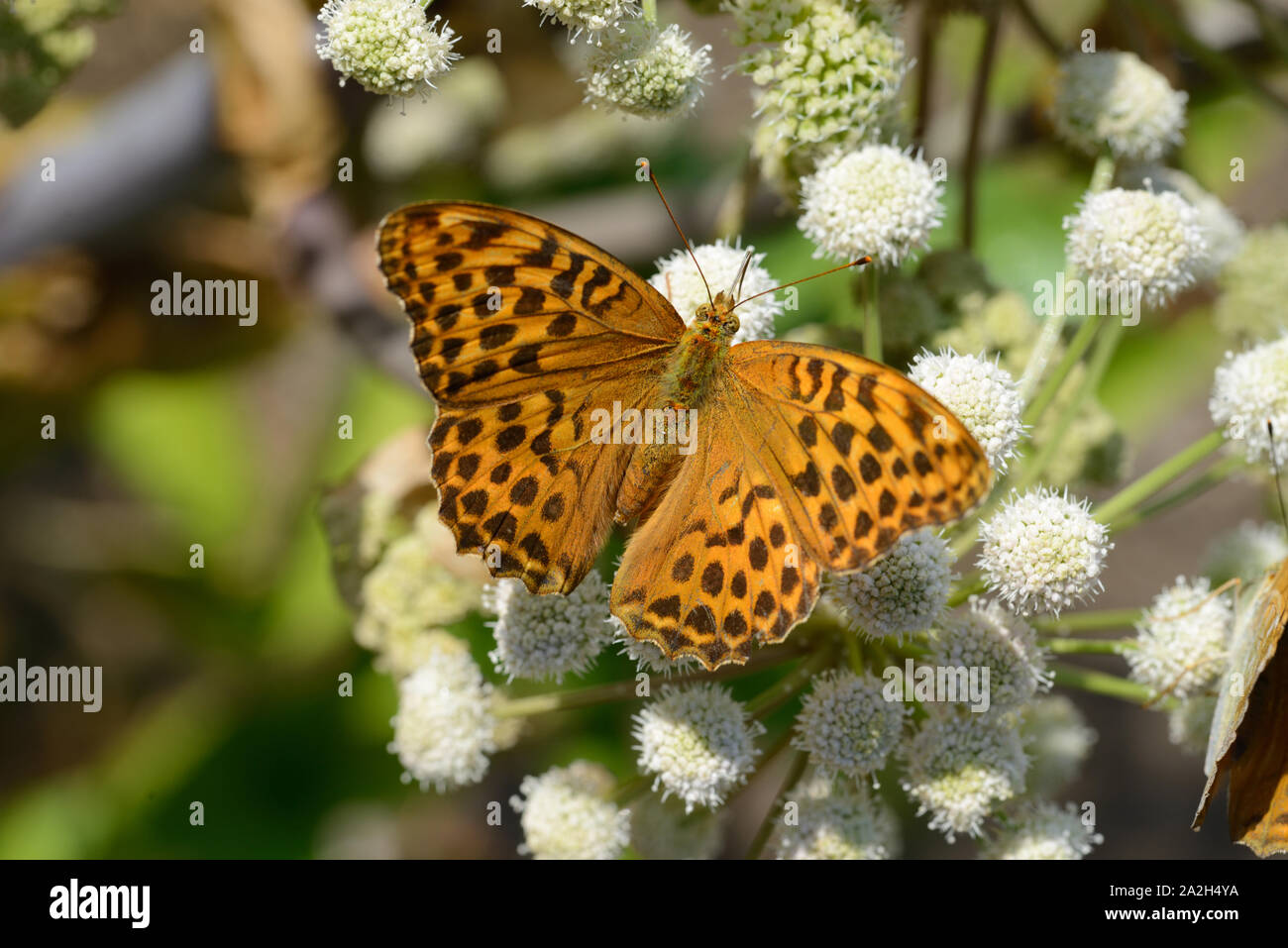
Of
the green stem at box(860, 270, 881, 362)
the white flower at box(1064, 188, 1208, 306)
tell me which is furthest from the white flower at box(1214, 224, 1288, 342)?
the green stem at box(860, 270, 881, 362)

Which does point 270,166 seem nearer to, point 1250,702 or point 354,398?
point 354,398

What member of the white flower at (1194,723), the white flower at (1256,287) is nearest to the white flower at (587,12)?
the white flower at (1256,287)

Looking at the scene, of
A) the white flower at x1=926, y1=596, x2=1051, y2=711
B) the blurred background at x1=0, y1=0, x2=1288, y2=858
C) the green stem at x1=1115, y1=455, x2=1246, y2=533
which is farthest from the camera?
the blurred background at x1=0, y1=0, x2=1288, y2=858

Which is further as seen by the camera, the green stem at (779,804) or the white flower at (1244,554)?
the white flower at (1244,554)

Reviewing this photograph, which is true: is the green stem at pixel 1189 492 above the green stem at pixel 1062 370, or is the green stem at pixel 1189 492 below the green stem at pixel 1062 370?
below

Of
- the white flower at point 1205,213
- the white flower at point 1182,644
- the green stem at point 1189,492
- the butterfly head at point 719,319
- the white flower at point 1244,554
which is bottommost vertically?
the white flower at point 1182,644

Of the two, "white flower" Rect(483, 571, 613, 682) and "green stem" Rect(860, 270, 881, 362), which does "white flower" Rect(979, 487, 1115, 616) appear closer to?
"green stem" Rect(860, 270, 881, 362)

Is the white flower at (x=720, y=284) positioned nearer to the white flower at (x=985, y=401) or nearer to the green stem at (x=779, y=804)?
the white flower at (x=985, y=401)
